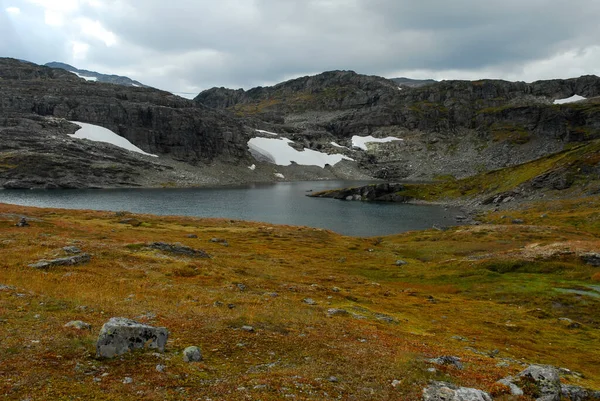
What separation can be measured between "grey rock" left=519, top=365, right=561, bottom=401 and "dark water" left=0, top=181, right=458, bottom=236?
90.5m

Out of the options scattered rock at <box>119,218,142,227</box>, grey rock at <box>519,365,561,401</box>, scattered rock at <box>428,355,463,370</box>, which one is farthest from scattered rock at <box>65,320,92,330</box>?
scattered rock at <box>119,218,142,227</box>

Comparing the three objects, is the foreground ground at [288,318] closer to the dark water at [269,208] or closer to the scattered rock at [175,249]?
the scattered rock at [175,249]

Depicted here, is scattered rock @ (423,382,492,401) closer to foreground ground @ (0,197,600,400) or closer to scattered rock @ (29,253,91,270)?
foreground ground @ (0,197,600,400)

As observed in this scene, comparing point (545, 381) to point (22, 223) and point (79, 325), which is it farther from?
point (22, 223)

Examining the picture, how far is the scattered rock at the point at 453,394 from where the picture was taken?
1302cm

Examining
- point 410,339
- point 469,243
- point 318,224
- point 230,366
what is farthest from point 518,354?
point 318,224

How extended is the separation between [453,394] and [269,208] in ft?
449

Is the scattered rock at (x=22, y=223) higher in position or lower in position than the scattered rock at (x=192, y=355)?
lower

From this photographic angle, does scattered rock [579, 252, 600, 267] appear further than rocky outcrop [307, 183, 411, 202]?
No

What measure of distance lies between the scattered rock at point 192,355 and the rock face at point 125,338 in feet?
3.47

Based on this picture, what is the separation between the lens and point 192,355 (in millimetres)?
15180

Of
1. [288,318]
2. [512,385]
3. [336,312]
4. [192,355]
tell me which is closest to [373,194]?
[336,312]

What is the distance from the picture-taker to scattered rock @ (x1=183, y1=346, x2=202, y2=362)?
15.0 metres

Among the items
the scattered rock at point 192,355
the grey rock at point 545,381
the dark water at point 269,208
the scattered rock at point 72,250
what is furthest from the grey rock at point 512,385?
the dark water at point 269,208
